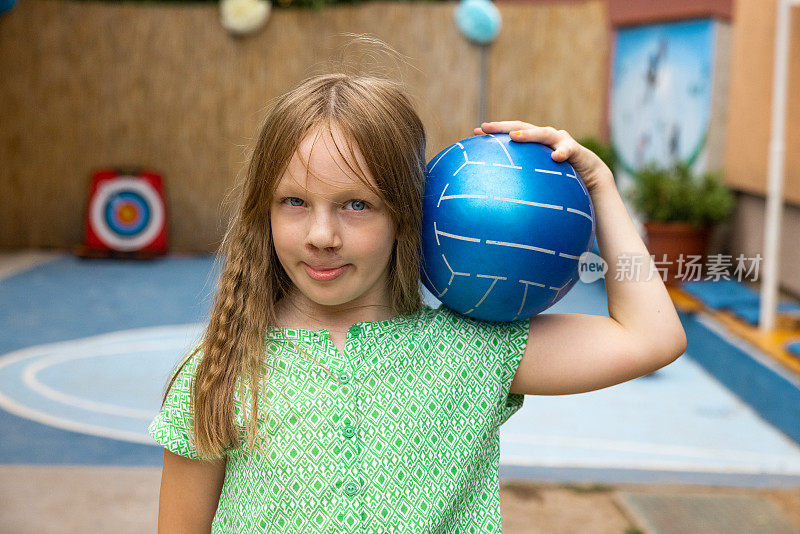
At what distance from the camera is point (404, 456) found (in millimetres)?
1479

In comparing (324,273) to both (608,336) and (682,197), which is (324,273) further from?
(682,197)

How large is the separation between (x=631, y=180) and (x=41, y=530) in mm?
6960

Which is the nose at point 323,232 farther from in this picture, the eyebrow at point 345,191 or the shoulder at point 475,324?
the shoulder at point 475,324

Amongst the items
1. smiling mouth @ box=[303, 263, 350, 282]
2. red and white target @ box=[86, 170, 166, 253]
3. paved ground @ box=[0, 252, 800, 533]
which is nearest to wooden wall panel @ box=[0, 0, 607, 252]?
red and white target @ box=[86, 170, 166, 253]

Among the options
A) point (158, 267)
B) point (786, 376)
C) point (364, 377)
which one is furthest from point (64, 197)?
point (364, 377)

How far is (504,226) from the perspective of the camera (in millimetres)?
1472

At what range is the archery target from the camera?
9.05 meters

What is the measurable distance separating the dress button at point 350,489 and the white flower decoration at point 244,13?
8.12m

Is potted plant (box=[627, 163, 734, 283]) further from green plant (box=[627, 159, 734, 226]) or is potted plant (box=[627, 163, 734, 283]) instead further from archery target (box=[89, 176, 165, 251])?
archery target (box=[89, 176, 165, 251])

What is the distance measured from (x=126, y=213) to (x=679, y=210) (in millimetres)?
5190

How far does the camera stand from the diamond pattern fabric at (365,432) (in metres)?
1.46

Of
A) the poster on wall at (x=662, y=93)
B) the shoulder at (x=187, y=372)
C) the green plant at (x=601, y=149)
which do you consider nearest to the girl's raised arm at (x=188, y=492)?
the shoulder at (x=187, y=372)

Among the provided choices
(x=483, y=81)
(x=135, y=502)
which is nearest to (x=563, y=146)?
(x=135, y=502)

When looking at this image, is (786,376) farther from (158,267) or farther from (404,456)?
(158,267)
